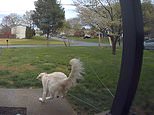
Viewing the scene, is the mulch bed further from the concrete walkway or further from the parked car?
the parked car

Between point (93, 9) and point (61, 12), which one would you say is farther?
point (61, 12)

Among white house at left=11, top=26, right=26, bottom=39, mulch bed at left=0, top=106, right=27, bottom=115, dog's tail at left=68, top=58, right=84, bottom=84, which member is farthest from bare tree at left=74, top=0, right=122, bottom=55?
white house at left=11, top=26, right=26, bottom=39

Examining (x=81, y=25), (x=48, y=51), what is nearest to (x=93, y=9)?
(x=81, y=25)

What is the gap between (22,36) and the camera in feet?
23.9

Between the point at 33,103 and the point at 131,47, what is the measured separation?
12.1ft

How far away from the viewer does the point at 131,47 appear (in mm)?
2012

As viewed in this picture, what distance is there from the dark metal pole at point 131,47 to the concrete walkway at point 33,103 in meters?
2.89

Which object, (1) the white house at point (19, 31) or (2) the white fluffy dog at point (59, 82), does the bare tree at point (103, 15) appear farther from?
(1) the white house at point (19, 31)

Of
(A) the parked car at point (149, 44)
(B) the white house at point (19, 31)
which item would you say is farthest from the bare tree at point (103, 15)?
(B) the white house at point (19, 31)

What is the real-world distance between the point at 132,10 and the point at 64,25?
4.16 meters

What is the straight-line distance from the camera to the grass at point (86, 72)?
7.55ft

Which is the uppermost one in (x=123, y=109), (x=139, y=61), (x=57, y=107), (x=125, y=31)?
(x=125, y=31)

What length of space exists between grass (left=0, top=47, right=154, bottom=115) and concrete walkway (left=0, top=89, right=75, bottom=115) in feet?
0.66

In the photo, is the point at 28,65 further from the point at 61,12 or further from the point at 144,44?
the point at 144,44
